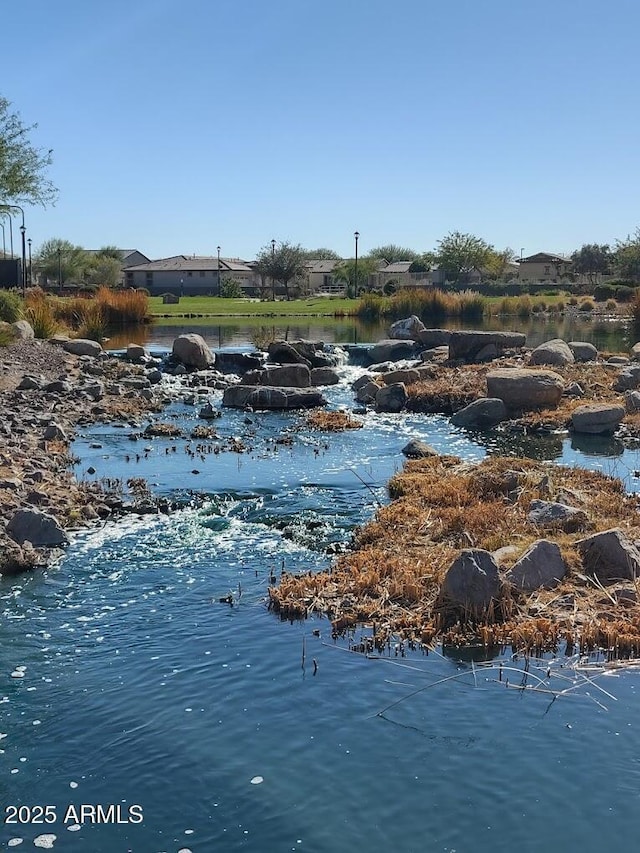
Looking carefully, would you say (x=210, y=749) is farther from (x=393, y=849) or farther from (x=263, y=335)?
(x=263, y=335)

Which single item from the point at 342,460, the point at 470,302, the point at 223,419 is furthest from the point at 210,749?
the point at 470,302

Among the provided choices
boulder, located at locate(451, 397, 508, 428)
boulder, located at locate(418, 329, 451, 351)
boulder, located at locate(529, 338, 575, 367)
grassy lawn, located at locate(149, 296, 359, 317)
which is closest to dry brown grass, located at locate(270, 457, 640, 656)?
boulder, located at locate(451, 397, 508, 428)

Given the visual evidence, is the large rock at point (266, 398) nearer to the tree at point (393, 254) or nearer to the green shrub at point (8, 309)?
the green shrub at point (8, 309)

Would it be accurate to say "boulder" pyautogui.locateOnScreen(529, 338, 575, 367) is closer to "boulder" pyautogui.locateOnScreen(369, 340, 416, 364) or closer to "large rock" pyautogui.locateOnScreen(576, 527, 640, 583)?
"boulder" pyautogui.locateOnScreen(369, 340, 416, 364)

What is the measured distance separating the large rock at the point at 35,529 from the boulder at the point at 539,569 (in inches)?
246

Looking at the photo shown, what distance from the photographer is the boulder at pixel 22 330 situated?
36287mm

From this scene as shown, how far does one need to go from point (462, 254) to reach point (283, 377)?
89.7 meters

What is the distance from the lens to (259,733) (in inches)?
304

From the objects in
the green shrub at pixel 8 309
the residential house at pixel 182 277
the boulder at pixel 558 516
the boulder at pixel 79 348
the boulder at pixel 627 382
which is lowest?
the boulder at pixel 558 516

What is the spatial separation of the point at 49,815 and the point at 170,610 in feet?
13.0

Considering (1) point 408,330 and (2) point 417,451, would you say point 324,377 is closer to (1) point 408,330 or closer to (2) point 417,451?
(1) point 408,330

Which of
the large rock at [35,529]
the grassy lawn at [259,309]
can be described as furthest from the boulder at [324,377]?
the grassy lawn at [259,309]

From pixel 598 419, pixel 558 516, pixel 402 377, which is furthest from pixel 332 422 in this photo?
pixel 558 516

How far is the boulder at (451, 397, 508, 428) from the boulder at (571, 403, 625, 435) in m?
2.15
